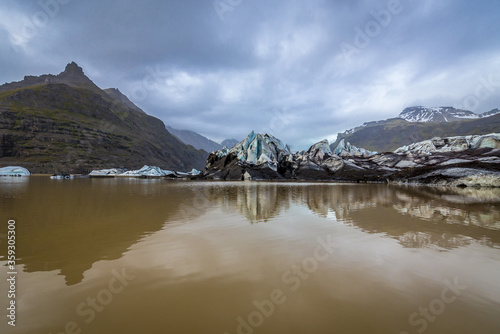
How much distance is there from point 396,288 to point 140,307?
5385 millimetres

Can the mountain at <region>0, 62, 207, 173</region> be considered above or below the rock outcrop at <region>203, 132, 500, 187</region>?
above

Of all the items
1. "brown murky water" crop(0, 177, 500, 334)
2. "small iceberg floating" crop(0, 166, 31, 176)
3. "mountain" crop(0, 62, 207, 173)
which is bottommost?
"brown murky water" crop(0, 177, 500, 334)

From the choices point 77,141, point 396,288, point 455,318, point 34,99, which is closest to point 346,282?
point 396,288

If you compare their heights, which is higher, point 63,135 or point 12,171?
point 63,135

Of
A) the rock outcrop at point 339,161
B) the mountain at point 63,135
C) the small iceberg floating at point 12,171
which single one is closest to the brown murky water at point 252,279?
the rock outcrop at point 339,161

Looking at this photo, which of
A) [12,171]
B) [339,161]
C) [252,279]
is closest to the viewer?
[252,279]

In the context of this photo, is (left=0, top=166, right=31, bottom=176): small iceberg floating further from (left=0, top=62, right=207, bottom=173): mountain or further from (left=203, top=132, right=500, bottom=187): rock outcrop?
(left=203, top=132, right=500, bottom=187): rock outcrop

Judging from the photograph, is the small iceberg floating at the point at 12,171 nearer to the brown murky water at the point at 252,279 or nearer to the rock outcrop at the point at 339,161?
the rock outcrop at the point at 339,161

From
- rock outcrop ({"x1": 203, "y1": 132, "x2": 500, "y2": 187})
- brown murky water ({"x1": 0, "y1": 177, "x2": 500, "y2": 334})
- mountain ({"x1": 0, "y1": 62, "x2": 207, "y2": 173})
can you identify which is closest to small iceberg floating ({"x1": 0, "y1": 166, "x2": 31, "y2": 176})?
mountain ({"x1": 0, "y1": 62, "x2": 207, "y2": 173})

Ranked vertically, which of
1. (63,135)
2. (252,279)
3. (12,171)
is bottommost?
(252,279)

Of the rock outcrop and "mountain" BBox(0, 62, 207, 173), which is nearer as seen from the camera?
the rock outcrop

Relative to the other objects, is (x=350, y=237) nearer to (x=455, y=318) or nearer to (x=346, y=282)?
(x=346, y=282)

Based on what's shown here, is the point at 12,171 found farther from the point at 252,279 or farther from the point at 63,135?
the point at 252,279

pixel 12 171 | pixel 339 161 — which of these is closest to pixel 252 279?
pixel 339 161
